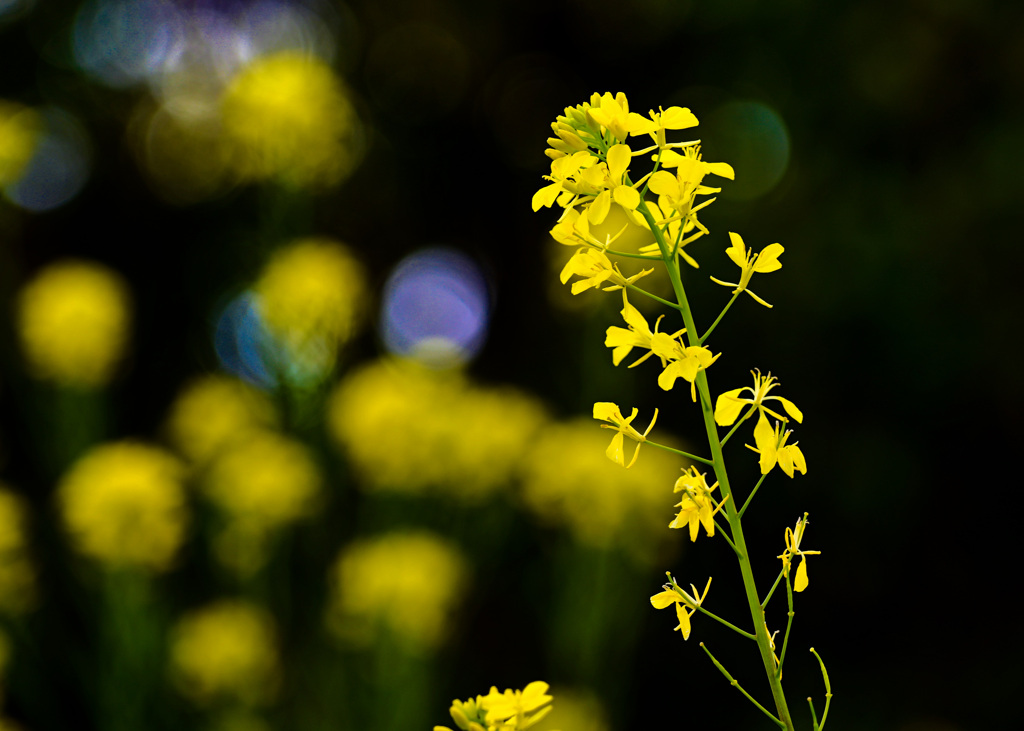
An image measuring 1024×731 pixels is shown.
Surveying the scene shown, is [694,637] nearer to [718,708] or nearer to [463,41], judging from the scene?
Result: [718,708]

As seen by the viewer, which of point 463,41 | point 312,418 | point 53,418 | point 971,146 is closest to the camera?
point 312,418

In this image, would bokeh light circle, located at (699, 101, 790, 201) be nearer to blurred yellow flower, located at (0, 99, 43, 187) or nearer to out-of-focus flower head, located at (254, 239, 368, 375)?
out-of-focus flower head, located at (254, 239, 368, 375)

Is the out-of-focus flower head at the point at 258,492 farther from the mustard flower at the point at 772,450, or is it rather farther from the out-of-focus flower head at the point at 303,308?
the mustard flower at the point at 772,450

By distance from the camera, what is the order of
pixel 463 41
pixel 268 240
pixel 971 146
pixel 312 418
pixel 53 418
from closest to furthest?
pixel 268 240 < pixel 312 418 < pixel 53 418 < pixel 971 146 < pixel 463 41

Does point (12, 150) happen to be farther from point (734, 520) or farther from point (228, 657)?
point (734, 520)

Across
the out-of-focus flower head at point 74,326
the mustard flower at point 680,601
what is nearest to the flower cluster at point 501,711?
the mustard flower at point 680,601

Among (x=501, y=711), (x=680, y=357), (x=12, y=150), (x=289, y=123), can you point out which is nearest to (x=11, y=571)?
(x=12, y=150)

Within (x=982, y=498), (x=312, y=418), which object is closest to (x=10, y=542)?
(x=312, y=418)

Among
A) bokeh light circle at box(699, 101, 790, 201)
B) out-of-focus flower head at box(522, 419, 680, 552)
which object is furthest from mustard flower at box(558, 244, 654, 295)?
bokeh light circle at box(699, 101, 790, 201)
